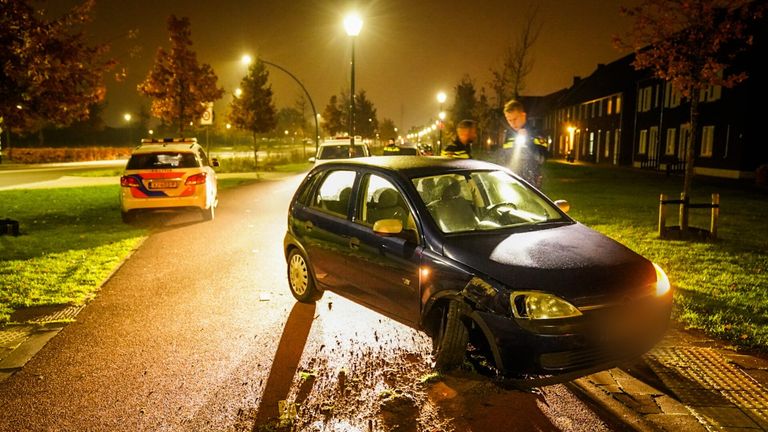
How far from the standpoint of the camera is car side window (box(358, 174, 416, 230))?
5.04 metres

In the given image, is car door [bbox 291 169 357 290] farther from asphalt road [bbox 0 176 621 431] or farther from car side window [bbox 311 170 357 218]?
asphalt road [bbox 0 176 621 431]

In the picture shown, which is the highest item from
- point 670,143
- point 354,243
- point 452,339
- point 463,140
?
point 670,143

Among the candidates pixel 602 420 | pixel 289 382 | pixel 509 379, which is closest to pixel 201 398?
pixel 289 382

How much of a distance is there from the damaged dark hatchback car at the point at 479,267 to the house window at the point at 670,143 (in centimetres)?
3436

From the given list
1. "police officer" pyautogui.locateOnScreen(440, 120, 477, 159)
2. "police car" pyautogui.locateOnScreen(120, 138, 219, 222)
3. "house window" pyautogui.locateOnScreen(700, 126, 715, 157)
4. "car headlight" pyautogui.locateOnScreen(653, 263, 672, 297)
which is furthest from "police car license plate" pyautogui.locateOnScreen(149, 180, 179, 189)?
"house window" pyautogui.locateOnScreen(700, 126, 715, 157)

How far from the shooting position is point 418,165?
17.4ft

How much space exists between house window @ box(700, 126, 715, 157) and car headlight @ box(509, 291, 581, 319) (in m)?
31.5

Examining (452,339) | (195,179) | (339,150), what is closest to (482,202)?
(452,339)

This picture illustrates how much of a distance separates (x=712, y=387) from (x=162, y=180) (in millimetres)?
10690

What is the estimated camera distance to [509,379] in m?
3.79

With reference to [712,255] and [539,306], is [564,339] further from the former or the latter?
[712,255]

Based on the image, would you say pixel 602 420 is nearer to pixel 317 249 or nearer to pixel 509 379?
pixel 509 379

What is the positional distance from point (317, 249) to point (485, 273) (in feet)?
7.88

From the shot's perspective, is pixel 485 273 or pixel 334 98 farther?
pixel 334 98
